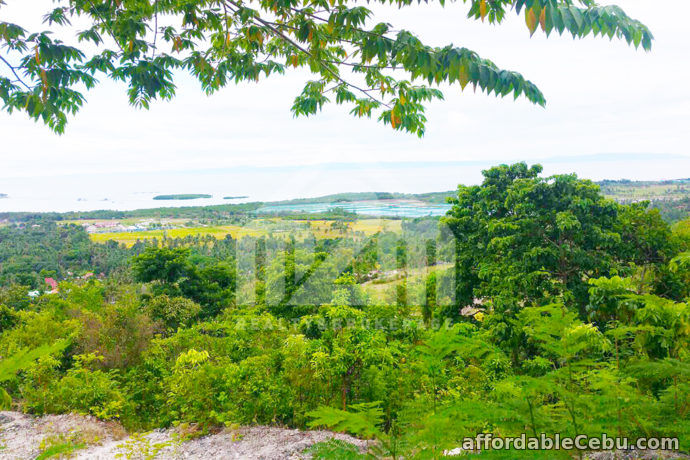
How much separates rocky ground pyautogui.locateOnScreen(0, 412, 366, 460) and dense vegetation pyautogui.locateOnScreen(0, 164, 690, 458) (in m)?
0.21

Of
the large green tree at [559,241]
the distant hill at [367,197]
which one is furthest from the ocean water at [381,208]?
the large green tree at [559,241]

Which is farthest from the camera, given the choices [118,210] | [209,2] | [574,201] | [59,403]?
[118,210]

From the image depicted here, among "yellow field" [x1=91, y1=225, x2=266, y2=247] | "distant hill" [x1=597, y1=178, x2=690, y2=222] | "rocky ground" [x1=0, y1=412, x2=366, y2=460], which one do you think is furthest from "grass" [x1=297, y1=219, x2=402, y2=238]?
"yellow field" [x1=91, y1=225, x2=266, y2=247]

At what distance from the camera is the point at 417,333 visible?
18.6 feet

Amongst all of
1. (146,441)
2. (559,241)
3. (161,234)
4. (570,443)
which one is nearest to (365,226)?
(559,241)

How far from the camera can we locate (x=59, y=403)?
4.79 metres

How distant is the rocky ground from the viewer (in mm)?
3381

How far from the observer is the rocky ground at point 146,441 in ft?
11.1

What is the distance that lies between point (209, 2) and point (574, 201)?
27.9ft

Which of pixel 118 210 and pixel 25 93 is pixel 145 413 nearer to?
pixel 25 93

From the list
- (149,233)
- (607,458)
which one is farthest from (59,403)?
(149,233)

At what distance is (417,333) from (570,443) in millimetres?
4294

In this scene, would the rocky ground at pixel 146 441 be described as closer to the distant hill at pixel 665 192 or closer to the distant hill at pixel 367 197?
the distant hill at pixel 367 197

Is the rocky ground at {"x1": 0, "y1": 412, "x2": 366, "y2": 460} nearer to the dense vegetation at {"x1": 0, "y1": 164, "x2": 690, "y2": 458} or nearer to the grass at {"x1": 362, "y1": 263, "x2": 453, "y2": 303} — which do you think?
the dense vegetation at {"x1": 0, "y1": 164, "x2": 690, "y2": 458}
